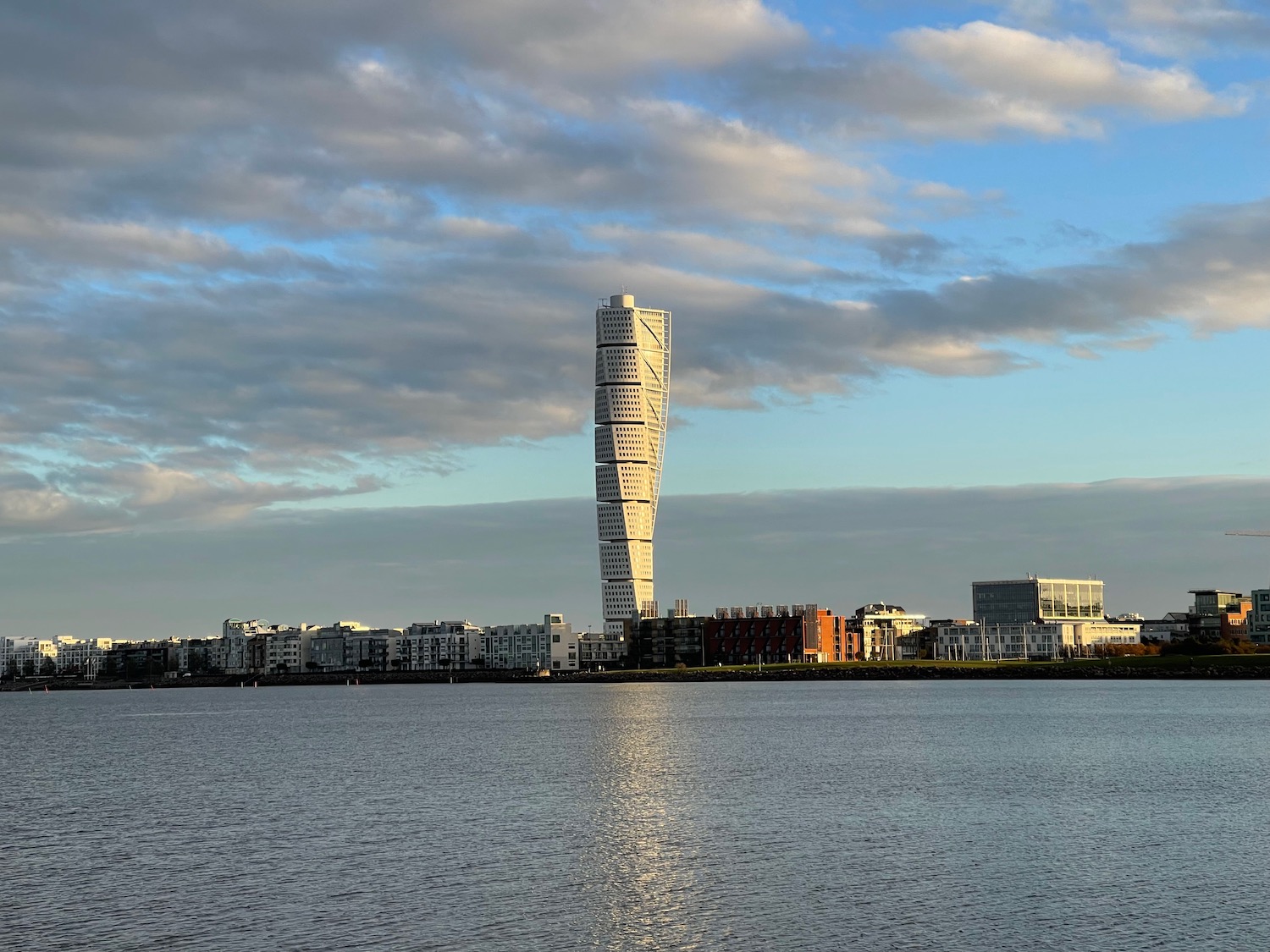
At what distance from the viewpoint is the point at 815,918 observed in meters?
34.2

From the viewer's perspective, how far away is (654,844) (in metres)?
46.2

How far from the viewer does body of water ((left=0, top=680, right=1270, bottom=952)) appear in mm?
33469

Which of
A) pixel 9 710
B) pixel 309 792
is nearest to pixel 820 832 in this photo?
pixel 309 792

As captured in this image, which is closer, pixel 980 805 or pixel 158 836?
pixel 158 836

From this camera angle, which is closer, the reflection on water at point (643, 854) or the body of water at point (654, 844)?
the body of water at point (654, 844)

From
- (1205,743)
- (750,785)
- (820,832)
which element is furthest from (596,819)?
(1205,743)

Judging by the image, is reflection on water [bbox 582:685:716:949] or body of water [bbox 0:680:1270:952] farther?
reflection on water [bbox 582:685:716:949]

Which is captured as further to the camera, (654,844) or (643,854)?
(654,844)

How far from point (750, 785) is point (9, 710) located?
15885 centimetres

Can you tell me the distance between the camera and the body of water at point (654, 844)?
110 ft

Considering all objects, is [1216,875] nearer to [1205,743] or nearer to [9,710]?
[1205,743]

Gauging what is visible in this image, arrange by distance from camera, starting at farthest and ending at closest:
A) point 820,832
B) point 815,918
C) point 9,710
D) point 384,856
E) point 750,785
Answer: point 9,710, point 750,785, point 820,832, point 384,856, point 815,918

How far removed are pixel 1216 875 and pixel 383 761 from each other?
50.5m

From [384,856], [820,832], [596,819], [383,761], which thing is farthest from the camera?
[383,761]
